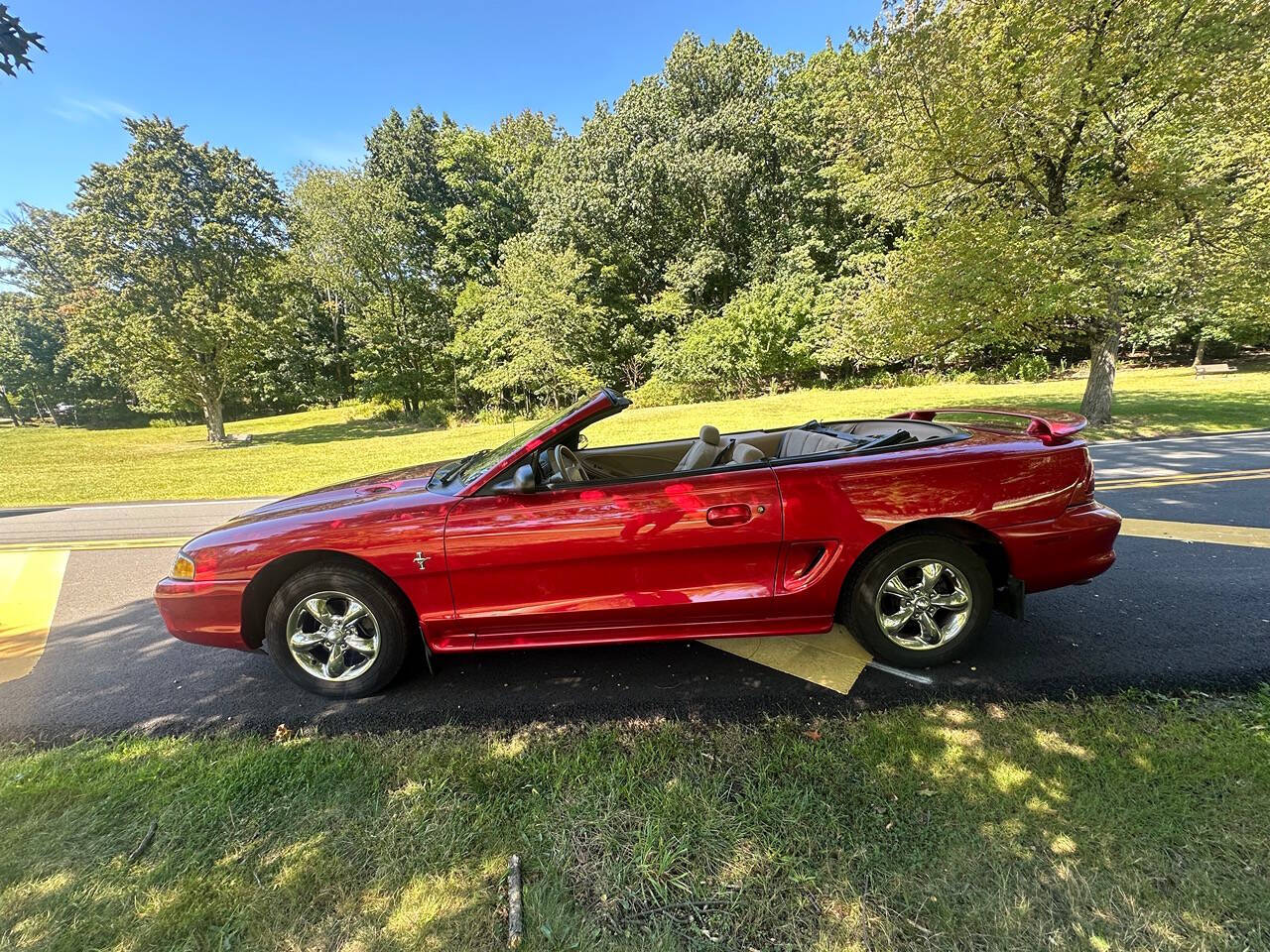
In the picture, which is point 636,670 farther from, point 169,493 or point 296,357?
point 296,357

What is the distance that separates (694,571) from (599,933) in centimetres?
142

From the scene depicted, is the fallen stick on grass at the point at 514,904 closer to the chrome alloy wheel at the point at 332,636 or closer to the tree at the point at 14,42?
the chrome alloy wheel at the point at 332,636

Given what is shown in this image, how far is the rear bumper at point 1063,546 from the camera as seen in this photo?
2729mm

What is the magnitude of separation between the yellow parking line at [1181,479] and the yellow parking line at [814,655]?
4.88 metres

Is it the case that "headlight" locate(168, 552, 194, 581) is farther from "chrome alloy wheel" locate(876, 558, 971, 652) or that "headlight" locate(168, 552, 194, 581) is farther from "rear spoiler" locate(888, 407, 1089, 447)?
"rear spoiler" locate(888, 407, 1089, 447)

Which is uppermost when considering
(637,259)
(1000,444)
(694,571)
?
(637,259)

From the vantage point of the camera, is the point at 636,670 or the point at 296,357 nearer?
the point at 636,670

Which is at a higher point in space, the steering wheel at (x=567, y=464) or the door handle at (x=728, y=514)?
the steering wheel at (x=567, y=464)

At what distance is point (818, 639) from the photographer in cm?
314

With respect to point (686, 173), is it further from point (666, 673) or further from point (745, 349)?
point (666, 673)

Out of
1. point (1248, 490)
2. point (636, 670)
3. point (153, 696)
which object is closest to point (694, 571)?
point (636, 670)

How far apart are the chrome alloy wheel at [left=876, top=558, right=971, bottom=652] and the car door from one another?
68 centimetres

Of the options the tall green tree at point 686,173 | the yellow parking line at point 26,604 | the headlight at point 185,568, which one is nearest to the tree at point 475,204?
the tall green tree at point 686,173

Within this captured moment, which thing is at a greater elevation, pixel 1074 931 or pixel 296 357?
pixel 296 357
